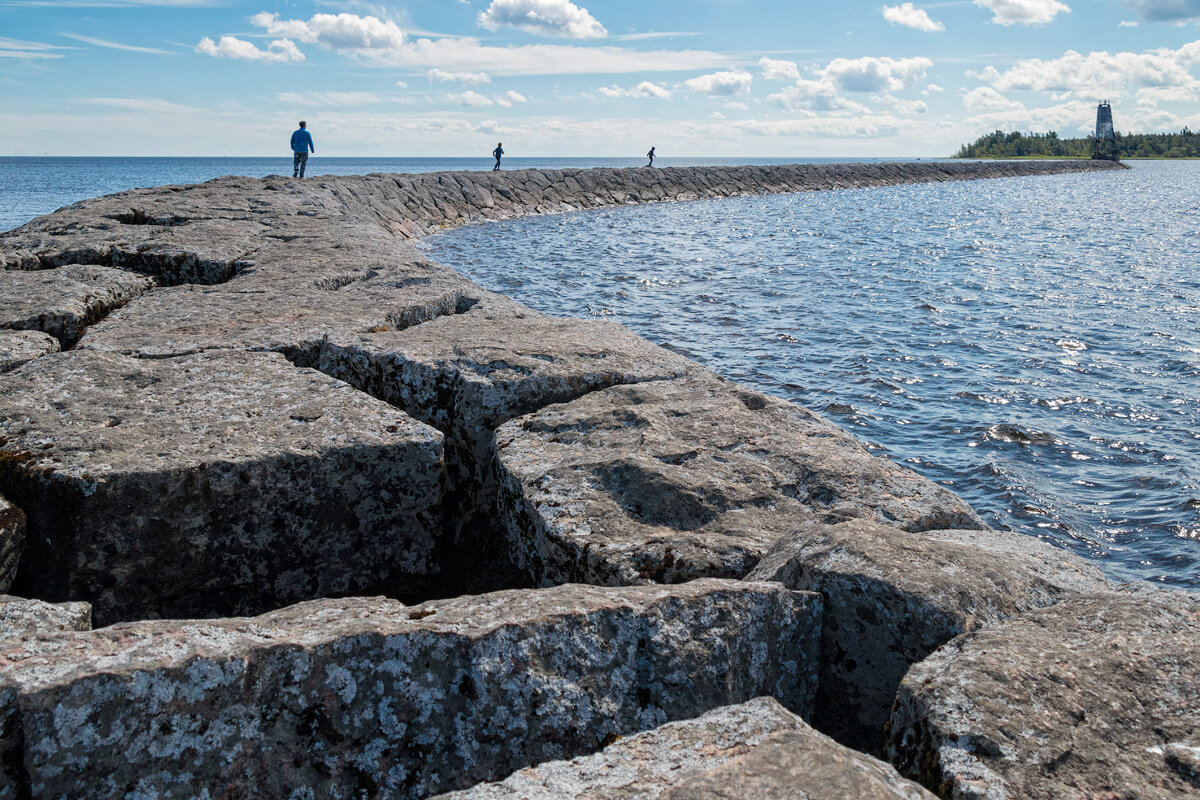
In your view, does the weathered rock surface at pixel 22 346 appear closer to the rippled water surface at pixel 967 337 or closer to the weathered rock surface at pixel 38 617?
the weathered rock surface at pixel 38 617

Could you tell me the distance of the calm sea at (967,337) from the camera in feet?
22.5

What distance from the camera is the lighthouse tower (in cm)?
10469

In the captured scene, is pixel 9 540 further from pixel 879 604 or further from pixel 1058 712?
pixel 1058 712

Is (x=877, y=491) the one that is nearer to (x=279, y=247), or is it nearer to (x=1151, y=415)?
(x=279, y=247)

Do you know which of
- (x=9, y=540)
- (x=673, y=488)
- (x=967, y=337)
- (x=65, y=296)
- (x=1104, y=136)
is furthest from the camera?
(x=1104, y=136)

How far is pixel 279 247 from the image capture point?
753 centimetres

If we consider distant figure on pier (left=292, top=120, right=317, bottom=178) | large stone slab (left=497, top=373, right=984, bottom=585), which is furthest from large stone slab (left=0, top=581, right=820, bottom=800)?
distant figure on pier (left=292, top=120, right=317, bottom=178)

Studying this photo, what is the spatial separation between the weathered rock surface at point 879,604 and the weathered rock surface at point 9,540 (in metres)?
2.45

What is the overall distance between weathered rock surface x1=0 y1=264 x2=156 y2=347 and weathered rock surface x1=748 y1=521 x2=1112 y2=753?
172 inches

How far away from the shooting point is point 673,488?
3.09m

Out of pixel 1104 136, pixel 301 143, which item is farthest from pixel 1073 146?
pixel 301 143

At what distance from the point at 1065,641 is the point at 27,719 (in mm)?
2520

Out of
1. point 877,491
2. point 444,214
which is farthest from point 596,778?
point 444,214

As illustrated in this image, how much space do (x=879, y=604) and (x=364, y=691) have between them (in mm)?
1497
